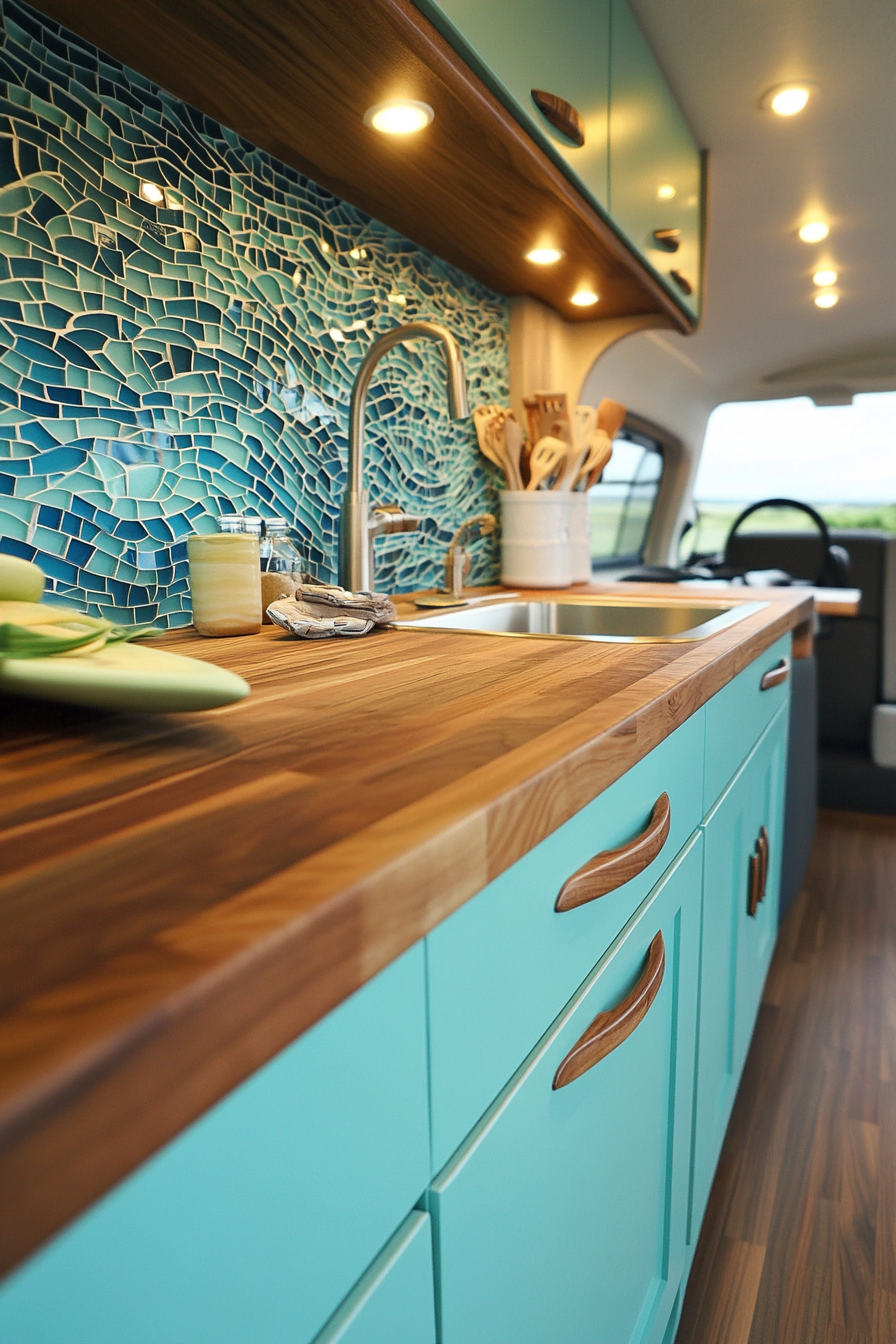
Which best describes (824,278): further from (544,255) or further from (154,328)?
(154,328)

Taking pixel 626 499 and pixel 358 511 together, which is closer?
pixel 358 511

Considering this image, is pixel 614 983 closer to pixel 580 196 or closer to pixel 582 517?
pixel 580 196

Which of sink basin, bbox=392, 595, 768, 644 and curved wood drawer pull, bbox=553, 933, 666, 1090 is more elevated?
sink basin, bbox=392, 595, 768, 644

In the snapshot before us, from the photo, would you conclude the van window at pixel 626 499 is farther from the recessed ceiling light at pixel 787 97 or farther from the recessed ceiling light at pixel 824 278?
the recessed ceiling light at pixel 787 97

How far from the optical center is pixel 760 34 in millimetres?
1890

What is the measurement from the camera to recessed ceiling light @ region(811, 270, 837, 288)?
3713 millimetres

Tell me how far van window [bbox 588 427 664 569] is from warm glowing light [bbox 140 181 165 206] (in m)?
3.58

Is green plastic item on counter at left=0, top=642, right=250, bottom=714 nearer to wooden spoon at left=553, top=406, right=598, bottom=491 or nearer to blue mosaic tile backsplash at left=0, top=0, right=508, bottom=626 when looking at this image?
blue mosaic tile backsplash at left=0, top=0, right=508, bottom=626

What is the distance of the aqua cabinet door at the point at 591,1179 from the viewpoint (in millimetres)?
470

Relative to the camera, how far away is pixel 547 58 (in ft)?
4.00

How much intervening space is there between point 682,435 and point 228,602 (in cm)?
470

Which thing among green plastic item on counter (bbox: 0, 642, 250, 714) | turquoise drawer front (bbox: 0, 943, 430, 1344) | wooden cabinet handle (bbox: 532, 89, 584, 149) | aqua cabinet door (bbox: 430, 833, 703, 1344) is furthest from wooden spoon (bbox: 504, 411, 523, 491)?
turquoise drawer front (bbox: 0, 943, 430, 1344)

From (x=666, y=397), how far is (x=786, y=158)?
212cm

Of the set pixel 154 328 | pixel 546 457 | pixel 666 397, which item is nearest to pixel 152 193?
pixel 154 328
